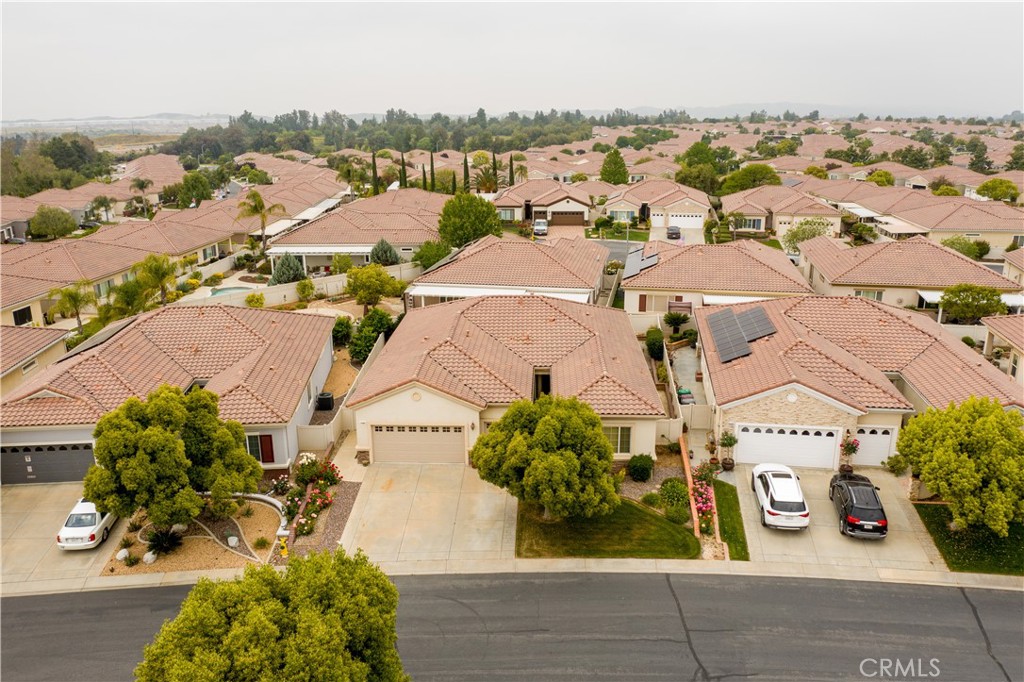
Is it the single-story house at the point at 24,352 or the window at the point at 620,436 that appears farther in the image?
the single-story house at the point at 24,352

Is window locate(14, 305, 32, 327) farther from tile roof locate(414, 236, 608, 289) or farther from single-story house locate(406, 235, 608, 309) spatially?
tile roof locate(414, 236, 608, 289)

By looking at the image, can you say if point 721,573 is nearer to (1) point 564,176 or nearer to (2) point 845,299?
(2) point 845,299

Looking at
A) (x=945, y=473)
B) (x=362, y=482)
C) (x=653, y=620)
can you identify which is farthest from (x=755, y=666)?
(x=362, y=482)

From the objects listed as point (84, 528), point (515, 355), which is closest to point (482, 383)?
point (515, 355)

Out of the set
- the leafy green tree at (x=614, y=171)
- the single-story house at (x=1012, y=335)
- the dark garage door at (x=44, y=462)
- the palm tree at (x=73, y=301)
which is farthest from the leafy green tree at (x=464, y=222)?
the leafy green tree at (x=614, y=171)

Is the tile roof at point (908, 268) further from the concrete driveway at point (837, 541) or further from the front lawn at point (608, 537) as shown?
the front lawn at point (608, 537)

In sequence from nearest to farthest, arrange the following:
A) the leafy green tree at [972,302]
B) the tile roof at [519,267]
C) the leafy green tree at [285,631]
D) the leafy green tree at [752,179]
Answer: the leafy green tree at [285,631]
the leafy green tree at [972,302]
the tile roof at [519,267]
the leafy green tree at [752,179]

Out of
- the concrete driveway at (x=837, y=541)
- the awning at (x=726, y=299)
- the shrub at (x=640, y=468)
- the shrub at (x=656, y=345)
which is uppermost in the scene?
the awning at (x=726, y=299)
